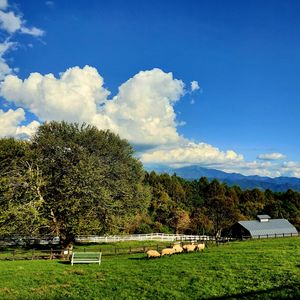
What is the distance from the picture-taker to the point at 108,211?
4622 cm

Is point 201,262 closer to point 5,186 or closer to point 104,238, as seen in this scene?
point 5,186

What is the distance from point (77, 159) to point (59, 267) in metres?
18.5

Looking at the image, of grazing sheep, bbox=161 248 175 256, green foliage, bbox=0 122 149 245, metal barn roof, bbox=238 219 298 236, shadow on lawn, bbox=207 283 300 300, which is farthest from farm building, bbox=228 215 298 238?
shadow on lawn, bbox=207 283 300 300

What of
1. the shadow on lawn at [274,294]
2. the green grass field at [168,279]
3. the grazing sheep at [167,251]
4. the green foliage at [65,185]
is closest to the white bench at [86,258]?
the green grass field at [168,279]

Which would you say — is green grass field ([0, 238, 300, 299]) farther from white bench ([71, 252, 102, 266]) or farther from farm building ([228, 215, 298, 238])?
farm building ([228, 215, 298, 238])

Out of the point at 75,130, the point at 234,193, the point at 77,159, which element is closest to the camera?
the point at 77,159

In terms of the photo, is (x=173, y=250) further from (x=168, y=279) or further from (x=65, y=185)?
(x=65, y=185)

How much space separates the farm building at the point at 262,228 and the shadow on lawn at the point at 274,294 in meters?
51.7

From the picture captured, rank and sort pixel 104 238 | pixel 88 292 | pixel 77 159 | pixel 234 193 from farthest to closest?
pixel 234 193 < pixel 104 238 < pixel 77 159 < pixel 88 292

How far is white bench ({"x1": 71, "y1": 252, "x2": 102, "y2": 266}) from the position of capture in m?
30.4

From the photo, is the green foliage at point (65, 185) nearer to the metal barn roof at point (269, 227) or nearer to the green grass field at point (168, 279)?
the green grass field at point (168, 279)

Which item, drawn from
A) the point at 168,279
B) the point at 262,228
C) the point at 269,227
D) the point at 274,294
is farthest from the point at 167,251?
the point at 269,227

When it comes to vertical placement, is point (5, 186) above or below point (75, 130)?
below

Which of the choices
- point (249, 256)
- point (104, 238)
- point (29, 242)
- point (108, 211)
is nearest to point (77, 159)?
point (108, 211)
